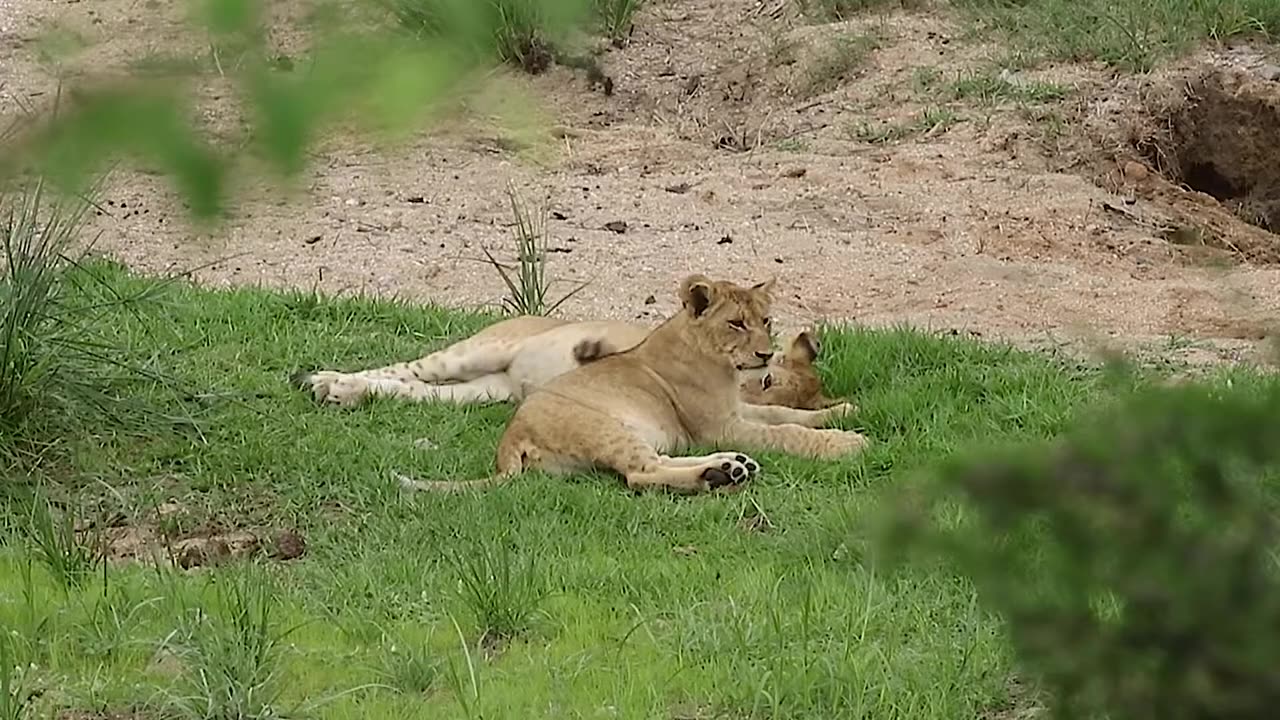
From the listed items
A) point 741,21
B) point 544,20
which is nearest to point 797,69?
point 741,21

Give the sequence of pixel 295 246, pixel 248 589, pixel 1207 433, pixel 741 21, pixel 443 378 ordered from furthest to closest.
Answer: pixel 741 21
pixel 295 246
pixel 443 378
pixel 248 589
pixel 1207 433

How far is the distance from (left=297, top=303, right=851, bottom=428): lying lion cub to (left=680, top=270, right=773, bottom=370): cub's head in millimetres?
171

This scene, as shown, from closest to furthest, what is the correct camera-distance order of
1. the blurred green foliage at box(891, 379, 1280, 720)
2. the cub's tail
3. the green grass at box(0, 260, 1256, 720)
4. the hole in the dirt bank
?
the blurred green foliage at box(891, 379, 1280, 720) → the green grass at box(0, 260, 1256, 720) → the cub's tail → the hole in the dirt bank

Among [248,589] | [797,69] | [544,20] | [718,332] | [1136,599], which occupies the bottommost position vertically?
[797,69]

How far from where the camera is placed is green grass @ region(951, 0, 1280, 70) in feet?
40.5

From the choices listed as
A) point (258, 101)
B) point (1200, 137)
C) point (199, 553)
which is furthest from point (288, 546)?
point (1200, 137)

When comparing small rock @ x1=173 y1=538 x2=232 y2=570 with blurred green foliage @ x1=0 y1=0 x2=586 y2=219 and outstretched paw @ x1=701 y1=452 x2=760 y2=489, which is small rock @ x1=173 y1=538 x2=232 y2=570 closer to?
outstretched paw @ x1=701 y1=452 x2=760 y2=489

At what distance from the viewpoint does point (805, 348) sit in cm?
689

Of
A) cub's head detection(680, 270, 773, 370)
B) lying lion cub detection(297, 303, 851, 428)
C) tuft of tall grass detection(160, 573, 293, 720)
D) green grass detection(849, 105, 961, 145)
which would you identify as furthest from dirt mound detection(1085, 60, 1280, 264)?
tuft of tall grass detection(160, 573, 293, 720)

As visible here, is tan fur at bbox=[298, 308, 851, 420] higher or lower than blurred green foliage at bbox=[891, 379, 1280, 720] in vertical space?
lower

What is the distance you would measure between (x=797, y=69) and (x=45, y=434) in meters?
8.67

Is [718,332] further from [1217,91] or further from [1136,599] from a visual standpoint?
[1217,91]

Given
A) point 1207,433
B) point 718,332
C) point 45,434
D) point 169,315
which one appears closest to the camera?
point 1207,433

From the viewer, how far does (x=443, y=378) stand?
7.19 m
